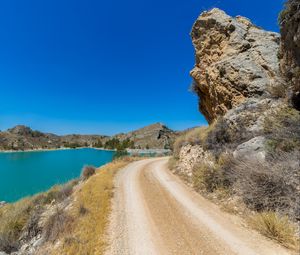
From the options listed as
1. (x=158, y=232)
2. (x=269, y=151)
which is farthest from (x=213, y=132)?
(x=158, y=232)

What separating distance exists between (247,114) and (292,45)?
4.31 metres

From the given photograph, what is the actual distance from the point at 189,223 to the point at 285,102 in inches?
361

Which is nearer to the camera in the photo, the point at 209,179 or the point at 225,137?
the point at 209,179

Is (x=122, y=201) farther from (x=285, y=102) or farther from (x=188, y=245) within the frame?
(x=285, y=102)

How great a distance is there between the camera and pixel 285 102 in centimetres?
1251

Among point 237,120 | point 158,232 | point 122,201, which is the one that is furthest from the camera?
point 237,120

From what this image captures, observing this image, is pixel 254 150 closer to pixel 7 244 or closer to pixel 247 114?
pixel 247 114

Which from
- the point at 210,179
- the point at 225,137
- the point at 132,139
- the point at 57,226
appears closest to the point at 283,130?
the point at 210,179

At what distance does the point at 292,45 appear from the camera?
38.2ft

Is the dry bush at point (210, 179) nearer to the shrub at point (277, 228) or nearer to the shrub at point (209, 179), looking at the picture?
the shrub at point (209, 179)

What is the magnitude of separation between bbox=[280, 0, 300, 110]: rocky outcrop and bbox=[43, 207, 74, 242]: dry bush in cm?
1227

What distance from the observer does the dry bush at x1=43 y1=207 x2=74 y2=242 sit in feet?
25.4

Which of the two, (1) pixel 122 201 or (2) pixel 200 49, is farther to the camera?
(2) pixel 200 49

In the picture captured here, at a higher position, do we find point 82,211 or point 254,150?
point 254,150
